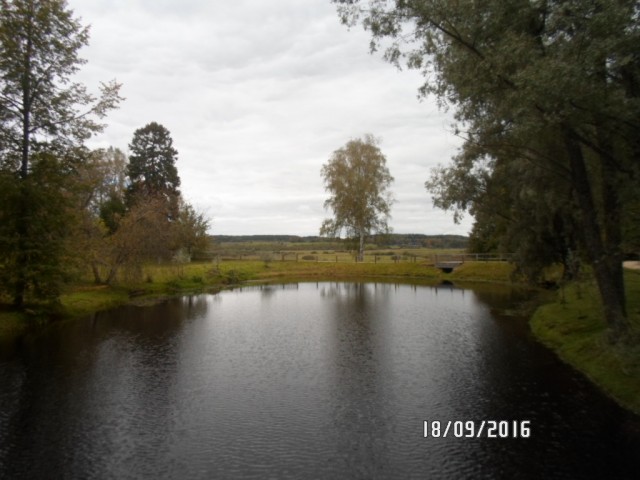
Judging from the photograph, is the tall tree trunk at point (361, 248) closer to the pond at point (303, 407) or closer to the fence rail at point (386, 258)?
the fence rail at point (386, 258)

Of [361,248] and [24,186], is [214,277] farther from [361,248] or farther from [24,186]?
[24,186]

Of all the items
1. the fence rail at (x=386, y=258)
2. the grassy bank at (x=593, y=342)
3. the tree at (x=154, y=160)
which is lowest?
the grassy bank at (x=593, y=342)

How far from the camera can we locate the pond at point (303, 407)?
34.3ft

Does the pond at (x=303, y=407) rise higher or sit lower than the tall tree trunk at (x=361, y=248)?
lower

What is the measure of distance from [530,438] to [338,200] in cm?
5485

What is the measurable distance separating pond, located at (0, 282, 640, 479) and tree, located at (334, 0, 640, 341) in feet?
15.8

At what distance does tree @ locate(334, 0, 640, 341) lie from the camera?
12922 millimetres

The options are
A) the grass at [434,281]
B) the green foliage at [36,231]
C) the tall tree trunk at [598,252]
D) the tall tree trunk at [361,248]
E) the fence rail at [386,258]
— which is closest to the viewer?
the grass at [434,281]
